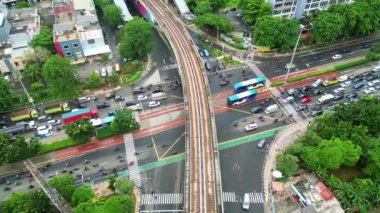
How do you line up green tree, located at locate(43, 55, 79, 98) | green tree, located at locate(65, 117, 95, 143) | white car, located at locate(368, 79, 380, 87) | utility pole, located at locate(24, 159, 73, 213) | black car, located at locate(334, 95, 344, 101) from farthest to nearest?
1. white car, located at locate(368, 79, 380, 87)
2. black car, located at locate(334, 95, 344, 101)
3. green tree, located at locate(43, 55, 79, 98)
4. green tree, located at locate(65, 117, 95, 143)
5. utility pole, located at locate(24, 159, 73, 213)

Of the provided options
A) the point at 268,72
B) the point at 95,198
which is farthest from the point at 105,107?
the point at 268,72

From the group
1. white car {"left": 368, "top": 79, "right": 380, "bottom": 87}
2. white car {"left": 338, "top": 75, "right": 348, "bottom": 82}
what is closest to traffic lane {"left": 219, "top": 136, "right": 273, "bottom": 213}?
white car {"left": 338, "top": 75, "right": 348, "bottom": 82}

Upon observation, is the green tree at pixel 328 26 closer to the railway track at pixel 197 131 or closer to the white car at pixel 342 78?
the white car at pixel 342 78

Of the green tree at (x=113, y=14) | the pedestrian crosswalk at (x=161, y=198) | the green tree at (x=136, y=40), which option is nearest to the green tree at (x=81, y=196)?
the pedestrian crosswalk at (x=161, y=198)

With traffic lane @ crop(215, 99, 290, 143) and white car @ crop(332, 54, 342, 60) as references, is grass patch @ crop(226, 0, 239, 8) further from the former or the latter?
traffic lane @ crop(215, 99, 290, 143)

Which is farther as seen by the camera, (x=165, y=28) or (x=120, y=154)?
(x=165, y=28)

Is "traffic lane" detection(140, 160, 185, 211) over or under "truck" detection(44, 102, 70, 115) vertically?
under

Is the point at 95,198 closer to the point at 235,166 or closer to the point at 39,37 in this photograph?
the point at 235,166
